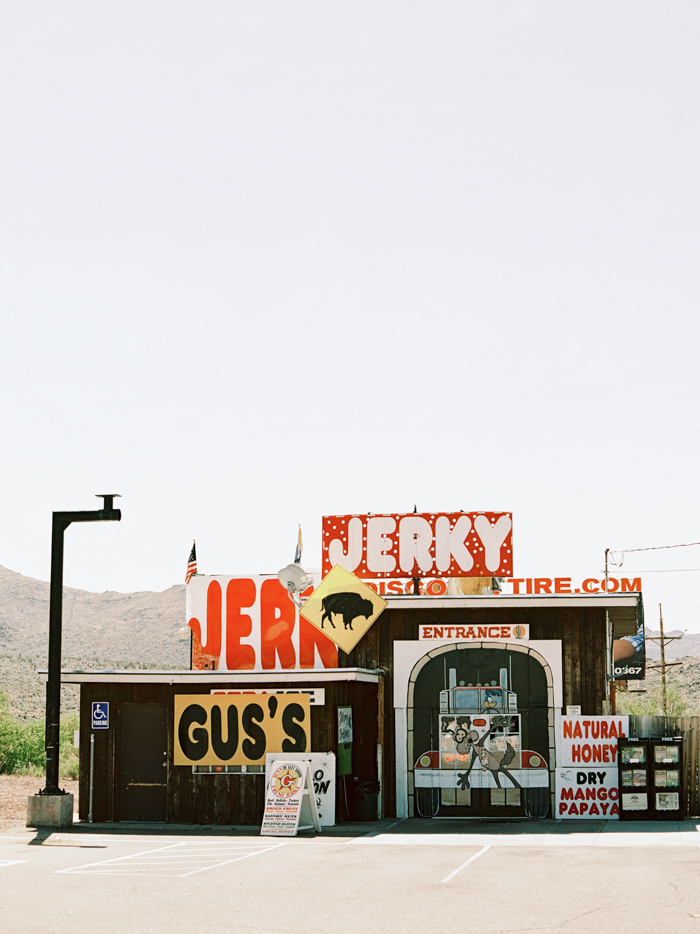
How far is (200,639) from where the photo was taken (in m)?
26.3

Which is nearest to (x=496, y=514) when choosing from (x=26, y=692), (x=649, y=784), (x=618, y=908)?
(x=649, y=784)

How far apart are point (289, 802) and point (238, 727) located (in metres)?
2.59

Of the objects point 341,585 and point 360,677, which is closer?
point 360,677

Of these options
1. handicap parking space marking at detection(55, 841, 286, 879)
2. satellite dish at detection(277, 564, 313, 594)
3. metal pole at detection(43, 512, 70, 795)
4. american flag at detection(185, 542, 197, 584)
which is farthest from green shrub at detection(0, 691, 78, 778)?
handicap parking space marking at detection(55, 841, 286, 879)

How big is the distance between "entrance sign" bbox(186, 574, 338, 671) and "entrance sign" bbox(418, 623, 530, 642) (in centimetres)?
280

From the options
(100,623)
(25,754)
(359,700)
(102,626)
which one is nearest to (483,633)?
(359,700)

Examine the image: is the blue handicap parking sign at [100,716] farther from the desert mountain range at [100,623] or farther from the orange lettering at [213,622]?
the desert mountain range at [100,623]

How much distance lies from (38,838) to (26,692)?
6652 cm

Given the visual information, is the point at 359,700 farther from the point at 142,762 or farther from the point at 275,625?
the point at 142,762

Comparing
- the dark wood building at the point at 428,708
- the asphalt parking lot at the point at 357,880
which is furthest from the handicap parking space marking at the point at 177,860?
the dark wood building at the point at 428,708

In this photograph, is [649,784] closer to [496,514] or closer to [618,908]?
[496,514]

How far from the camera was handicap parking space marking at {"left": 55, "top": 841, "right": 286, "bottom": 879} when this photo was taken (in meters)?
15.7

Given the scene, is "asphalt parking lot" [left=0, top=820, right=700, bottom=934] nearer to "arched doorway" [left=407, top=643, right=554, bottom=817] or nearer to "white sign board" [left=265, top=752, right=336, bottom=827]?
"white sign board" [left=265, top=752, right=336, bottom=827]

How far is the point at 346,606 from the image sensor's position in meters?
24.7
